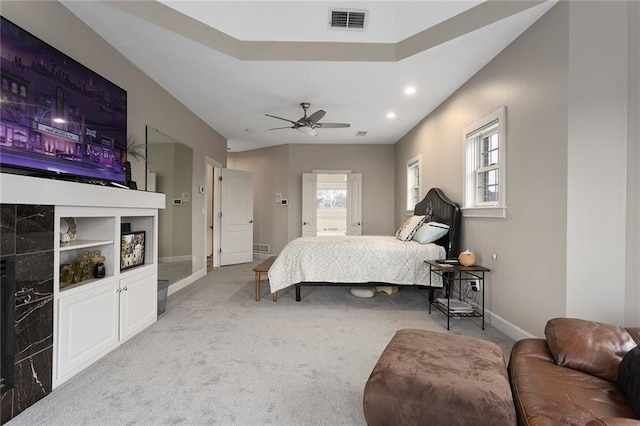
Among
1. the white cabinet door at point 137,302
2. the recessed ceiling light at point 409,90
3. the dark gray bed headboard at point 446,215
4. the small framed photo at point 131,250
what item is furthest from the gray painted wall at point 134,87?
the dark gray bed headboard at point 446,215

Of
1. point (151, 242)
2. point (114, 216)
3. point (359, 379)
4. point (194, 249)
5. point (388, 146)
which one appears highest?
point (388, 146)

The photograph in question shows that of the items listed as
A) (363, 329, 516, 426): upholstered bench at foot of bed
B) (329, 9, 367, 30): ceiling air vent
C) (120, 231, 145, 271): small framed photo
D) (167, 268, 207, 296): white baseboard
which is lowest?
(167, 268, 207, 296): white baseboard

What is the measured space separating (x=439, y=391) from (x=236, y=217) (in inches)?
218

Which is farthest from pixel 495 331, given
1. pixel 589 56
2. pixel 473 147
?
pixel 589 56

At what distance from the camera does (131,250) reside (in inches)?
104

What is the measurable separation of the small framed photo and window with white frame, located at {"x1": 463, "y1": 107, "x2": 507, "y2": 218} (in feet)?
11.4

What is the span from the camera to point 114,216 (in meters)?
2.34

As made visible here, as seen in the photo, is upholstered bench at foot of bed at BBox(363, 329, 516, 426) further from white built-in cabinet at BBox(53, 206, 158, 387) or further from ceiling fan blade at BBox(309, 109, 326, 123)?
ceiling fan blade at BBox(309, 109, 326, 123)

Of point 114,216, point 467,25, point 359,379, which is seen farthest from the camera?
point 467,25

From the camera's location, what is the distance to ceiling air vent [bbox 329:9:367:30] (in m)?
2.71

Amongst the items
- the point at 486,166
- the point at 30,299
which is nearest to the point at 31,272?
the point at 30,299

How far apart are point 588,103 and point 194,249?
4976 mm

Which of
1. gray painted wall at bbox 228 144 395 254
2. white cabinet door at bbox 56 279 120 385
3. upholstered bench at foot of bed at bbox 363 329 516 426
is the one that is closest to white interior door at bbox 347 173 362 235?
gray painted wall at bbox 228 144 395 254

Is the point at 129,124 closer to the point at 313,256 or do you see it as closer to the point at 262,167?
the point at 313,256
